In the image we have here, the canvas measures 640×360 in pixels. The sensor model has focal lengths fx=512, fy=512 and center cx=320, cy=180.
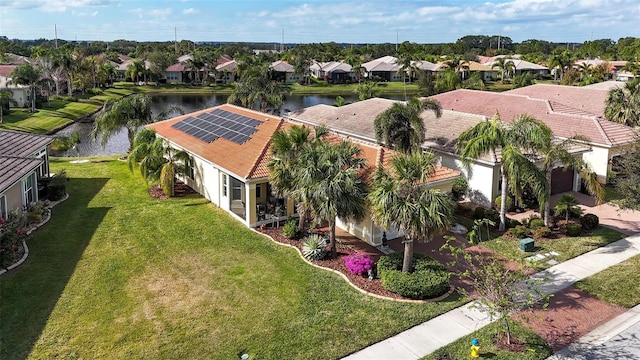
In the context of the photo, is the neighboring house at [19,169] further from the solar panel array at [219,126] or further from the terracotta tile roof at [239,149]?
the solar panel array at [219,126]

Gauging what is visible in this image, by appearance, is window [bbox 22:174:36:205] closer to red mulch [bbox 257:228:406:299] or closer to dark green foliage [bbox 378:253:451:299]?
red mulch [bbox 257:228:406:299]

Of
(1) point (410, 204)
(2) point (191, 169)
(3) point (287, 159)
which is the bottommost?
(2) point (191, 169)

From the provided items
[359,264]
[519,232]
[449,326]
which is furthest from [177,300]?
[519,232]

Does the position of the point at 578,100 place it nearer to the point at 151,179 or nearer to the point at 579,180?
the point at 579,180

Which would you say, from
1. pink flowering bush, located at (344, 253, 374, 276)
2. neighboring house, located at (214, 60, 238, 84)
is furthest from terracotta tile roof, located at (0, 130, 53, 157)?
neighboring house, located at (214, 60, 238, 84)

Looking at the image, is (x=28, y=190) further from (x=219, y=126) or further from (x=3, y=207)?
(x=219, y=126)

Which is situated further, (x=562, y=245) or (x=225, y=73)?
(x=225, y=73)

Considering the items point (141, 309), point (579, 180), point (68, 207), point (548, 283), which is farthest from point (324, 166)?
point (579, 180)

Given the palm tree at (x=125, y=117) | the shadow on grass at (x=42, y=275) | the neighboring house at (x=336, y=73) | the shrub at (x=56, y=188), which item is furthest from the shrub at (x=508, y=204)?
the neighboring house at (x=336, y=73)
